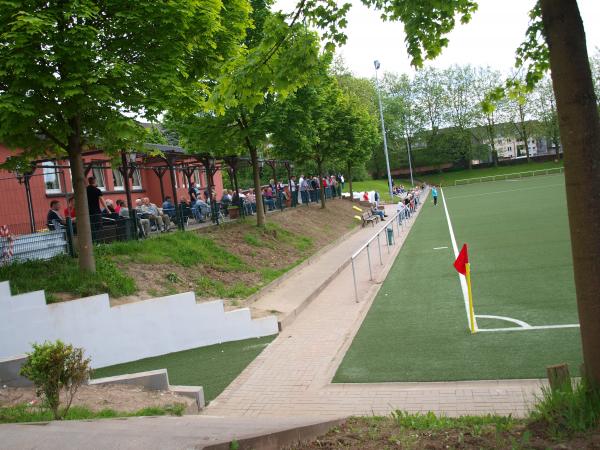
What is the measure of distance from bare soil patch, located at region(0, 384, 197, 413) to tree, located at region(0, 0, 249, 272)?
4561 millimetres

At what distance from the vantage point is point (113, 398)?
23.1 ft

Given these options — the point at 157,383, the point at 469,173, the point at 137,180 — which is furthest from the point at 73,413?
the point at 469,173

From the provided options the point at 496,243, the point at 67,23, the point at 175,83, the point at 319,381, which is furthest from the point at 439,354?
the point at 496,243

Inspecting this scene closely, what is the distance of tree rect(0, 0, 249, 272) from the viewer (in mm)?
9547

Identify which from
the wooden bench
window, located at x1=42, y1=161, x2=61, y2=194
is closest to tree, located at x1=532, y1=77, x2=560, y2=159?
the wooden bench

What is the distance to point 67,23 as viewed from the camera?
10328mm

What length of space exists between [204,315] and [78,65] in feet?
16.8

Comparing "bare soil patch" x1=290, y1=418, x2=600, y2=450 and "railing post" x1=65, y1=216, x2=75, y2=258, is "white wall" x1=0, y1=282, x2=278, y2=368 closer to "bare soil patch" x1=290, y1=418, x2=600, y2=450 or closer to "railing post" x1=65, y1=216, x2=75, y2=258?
"railing post" x1=65, y1=216, x2=75, y2=258

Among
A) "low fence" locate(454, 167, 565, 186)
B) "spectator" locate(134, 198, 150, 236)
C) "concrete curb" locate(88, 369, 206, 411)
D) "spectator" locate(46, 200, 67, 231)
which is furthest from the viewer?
"low fence" locate(454, 167, 565, 186)

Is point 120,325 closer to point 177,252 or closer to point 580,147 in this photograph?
point 177,252

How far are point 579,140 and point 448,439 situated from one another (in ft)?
8.28

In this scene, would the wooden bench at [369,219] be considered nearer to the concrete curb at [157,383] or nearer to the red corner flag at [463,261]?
the red corner flag at [463,261]

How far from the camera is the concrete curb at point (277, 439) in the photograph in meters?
4.19

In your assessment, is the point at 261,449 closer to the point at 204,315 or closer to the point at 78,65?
the point at 204,315
